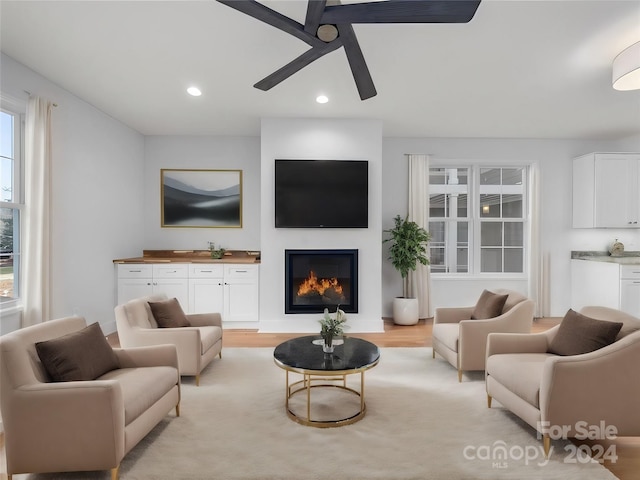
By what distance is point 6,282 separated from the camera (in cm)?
344

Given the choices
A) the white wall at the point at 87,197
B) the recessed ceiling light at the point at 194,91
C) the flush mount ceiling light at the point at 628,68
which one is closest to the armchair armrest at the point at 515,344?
the flush mount ceiling light at the point at 628,68

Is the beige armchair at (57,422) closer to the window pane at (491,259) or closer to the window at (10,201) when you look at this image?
the window at (10,201)

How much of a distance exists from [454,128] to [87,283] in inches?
208

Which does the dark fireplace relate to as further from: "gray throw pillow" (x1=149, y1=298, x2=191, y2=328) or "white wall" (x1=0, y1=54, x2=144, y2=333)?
"white wall" (x1=0, y1=54, x2=144, y2=333)

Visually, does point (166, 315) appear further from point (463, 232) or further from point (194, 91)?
point (463, 232)

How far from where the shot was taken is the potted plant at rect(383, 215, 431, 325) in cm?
546

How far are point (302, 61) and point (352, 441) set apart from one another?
2.54 m

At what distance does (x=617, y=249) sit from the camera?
232 inches

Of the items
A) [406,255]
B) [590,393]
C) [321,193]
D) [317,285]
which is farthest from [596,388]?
[321,193]

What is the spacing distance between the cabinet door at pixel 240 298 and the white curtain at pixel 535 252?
4.28 m

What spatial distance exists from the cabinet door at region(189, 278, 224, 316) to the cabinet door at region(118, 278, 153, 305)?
0.59 m

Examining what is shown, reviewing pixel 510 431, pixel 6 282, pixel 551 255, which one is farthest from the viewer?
pixel 551 255

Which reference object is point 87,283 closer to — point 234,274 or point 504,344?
point 234,274

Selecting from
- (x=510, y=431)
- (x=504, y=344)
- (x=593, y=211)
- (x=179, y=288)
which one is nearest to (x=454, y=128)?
(x=593, y=211)
